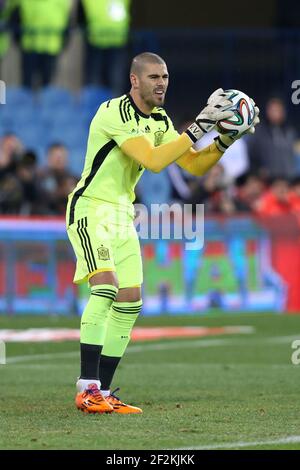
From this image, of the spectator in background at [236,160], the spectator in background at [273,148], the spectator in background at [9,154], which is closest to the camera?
the spectator in background at [9,154]

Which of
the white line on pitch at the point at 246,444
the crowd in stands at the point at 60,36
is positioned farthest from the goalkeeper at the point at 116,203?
the crowd in stands at the point at 60,36

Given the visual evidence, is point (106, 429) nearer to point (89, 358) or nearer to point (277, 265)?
point (89, 358)

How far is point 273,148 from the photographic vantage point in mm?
20234

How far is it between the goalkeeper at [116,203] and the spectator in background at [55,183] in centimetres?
889

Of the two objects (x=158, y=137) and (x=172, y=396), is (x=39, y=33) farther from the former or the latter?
(x=172, y=396)

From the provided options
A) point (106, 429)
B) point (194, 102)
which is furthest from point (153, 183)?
point (106, 429)

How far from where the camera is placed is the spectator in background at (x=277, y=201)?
60.9ft

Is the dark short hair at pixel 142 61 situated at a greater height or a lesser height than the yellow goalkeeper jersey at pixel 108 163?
greater

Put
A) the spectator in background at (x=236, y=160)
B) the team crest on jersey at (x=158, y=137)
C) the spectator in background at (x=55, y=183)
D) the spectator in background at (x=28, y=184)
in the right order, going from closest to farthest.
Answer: the team crest on jersey at (x=158, y=137)
the spectator in background at (x=28, y=184)
the spectator in background at (x=55, y=183)
the spectator in background at (x=236, y=160)

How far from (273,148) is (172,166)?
6.89ft

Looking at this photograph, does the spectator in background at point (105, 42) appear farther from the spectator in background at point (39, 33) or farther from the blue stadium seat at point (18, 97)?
the blue stadium seat at point (18, 97)

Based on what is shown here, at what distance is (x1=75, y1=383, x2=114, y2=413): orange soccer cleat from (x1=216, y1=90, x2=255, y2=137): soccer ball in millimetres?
1930

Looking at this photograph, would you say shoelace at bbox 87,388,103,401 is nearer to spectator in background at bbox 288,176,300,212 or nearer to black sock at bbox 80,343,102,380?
black sock at bbox 80,343,102,380
